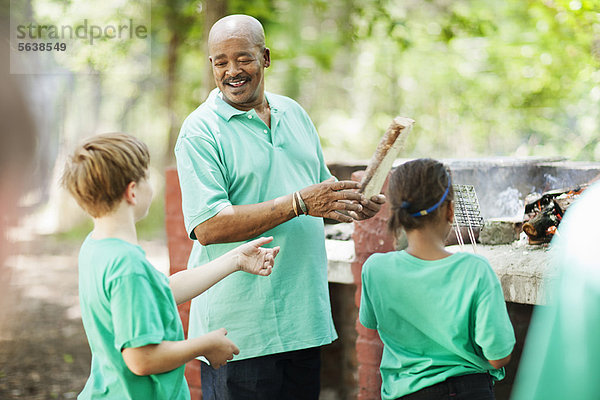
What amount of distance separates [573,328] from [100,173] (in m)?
1.55

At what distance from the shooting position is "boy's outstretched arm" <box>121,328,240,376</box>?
1.99 metres

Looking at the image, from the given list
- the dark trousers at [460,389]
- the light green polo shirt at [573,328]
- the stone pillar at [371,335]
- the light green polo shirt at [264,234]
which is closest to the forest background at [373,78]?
the stone pillar at [371,335]

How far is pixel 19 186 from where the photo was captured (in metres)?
5.34

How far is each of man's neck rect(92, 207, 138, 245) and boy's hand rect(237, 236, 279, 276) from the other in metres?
0.44

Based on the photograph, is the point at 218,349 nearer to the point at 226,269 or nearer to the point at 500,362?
the point at 226,269

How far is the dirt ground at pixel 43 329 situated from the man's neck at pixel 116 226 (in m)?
3.67

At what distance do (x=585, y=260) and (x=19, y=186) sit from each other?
17.0ft

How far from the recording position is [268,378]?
266cm

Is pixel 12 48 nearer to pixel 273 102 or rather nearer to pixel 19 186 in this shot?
pixel 19 186

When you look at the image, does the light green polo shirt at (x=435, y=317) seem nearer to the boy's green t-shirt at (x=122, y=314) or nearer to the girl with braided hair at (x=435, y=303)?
the girl with braided hair at (x=435, y=303)

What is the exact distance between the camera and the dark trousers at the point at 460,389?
A: 2293 millimetres

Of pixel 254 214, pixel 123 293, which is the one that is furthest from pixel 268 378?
pixel 123 293

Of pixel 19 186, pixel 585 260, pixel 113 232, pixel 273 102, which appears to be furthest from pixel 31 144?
pixel 585 260

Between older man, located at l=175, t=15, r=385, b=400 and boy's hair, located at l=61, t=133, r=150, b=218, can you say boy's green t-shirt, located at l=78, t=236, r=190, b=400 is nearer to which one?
boy's hair, located at l=61, t=133, r=150, b=218
